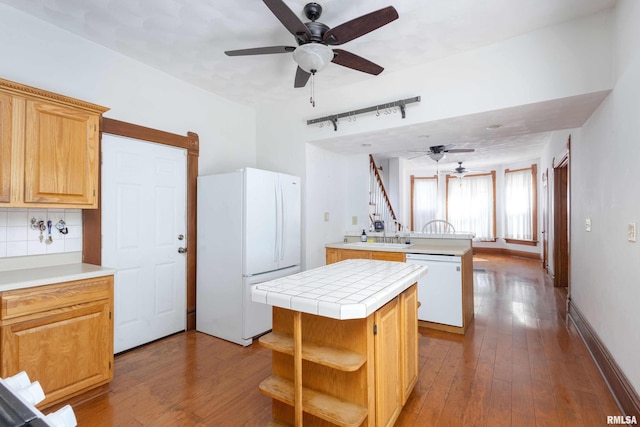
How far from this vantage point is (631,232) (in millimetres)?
1922

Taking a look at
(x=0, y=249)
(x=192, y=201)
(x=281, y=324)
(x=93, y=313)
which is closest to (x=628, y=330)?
(x=281, y=324)

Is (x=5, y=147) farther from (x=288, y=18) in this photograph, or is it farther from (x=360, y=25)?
(x=360, y=25)

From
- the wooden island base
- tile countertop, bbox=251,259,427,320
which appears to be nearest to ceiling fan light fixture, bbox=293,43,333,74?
tile countertop, bbox=251,259,427,320

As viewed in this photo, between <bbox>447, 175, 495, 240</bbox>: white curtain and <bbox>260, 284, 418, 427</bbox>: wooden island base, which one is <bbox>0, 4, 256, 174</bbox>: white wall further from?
<bbox>447, 175, 495, 240</bbox>: white curtain

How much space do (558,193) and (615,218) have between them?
10.5ft

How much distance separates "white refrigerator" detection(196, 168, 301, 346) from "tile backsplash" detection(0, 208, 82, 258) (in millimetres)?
1127

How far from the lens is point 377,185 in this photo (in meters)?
5.75

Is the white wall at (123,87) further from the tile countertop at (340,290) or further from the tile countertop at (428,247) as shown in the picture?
the tile countertop at (340,290)

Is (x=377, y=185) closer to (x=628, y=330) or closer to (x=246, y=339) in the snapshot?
(x=246, y=339)

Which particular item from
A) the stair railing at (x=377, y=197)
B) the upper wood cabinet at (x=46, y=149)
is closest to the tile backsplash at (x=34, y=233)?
the upper wood cabinet at (x=46, y=149)

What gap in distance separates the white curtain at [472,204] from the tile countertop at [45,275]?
911 cm

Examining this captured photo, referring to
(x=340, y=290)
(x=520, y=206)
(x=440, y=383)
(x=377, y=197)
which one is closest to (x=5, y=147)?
(x=340, y=290)

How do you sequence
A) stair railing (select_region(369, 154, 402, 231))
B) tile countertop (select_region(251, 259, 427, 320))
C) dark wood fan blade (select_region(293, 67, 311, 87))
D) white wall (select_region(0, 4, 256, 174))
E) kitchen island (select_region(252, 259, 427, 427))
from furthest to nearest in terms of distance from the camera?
stair railing (select_region(369, 154, 402, 231)), dark wood fan blade (select_region(293, 67, 311, 87)), white wall (select_region(0, 4, 256, 174)), kitchen island (select_region(252, 259, 427, 427)), tile countertop (select_region(251, 259, 427, 320))

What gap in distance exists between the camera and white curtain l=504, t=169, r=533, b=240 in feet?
26.1
